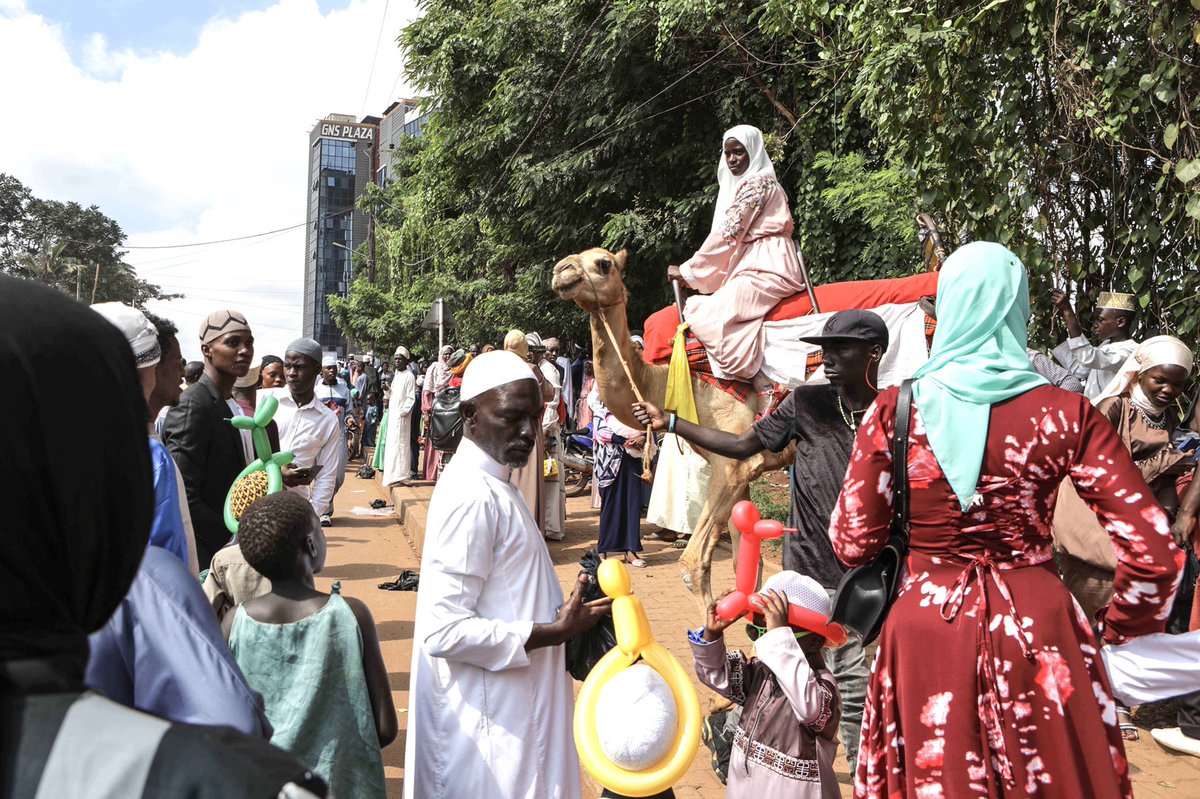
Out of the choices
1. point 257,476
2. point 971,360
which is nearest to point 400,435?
point 257,476

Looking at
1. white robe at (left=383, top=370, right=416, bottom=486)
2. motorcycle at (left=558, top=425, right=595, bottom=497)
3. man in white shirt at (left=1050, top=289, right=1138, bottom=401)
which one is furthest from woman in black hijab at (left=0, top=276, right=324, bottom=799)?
white robe at (left=383, top=370, right=416, bottom=486)

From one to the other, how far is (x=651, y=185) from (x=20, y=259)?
59049 millimetres

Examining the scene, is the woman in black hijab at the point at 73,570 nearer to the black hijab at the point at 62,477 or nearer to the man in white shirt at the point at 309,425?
the black hijab at the point at 62,477

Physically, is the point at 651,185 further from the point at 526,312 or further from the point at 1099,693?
the point at 1099,693

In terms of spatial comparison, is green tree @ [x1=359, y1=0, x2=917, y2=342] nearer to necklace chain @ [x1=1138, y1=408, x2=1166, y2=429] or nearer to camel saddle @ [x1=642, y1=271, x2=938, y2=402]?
camel saddle @ [x1=642, y1=271, x2=938, y2=402]

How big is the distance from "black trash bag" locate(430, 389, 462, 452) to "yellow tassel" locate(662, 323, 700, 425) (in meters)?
1.99

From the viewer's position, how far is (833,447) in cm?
419

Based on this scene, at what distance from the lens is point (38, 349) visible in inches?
39.0

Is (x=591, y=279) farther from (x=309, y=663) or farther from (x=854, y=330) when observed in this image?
(x=309, y=663)

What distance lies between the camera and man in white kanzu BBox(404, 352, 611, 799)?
8.89ft

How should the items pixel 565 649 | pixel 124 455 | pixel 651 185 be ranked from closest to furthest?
pixel 124 455
pixel 565 649
pixel 651 185

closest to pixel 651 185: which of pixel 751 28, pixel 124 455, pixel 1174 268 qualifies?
pixel 751 28

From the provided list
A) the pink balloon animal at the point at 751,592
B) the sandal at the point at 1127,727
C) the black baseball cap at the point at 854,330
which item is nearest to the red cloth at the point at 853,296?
the black baseball cap at the point at 854,330

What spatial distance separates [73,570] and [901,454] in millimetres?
2289
